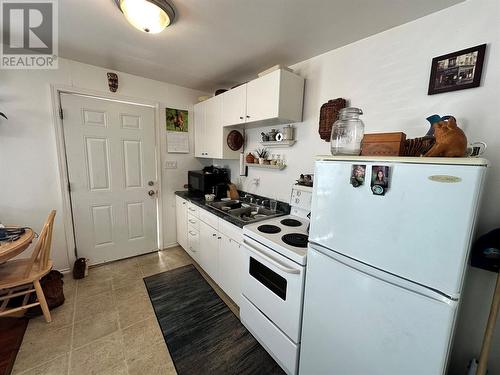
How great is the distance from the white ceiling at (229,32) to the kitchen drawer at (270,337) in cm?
214

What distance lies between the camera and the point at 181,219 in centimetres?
299

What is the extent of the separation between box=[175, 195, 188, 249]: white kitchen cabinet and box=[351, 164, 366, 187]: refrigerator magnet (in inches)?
90.2

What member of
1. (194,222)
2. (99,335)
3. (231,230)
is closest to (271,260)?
(231,230)

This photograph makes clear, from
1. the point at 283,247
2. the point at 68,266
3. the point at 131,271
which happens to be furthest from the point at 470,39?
the point at 68,266

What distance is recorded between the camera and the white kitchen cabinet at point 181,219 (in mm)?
2877

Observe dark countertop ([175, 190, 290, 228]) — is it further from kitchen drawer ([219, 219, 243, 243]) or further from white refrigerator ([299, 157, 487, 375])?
white refrigerator ([299, 157, 487, 375])

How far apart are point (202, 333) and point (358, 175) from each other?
1745 mm

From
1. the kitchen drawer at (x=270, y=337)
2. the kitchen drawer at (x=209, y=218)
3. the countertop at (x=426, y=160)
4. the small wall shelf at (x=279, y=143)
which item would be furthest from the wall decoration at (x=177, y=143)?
the countertop at (x=426, y=160)

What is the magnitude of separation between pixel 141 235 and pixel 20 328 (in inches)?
53.6

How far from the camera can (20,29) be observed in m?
1.61

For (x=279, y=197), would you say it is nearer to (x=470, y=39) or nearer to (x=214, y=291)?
(x=214, y=291)

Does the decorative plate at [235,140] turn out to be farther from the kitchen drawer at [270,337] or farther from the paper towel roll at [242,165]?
the kitchen drawer at [270,337]

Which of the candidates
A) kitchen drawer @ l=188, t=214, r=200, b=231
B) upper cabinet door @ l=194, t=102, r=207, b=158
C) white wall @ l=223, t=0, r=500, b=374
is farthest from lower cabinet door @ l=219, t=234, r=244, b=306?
upper cabinet door @ l=194, t=102, r=207, b=158

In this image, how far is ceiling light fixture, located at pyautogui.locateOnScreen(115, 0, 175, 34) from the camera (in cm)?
122
